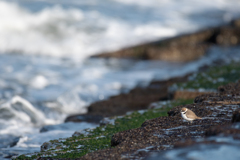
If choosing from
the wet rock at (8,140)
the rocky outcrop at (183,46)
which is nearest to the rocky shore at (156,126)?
the wet rock at (8,140)

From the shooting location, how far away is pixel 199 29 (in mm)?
30953

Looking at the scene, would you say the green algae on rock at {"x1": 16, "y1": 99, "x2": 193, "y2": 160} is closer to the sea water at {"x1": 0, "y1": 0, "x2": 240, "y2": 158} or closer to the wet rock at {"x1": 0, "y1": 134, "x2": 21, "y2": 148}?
the sea water at {"x1": 0, "y1": 0, "x2": 240, "y2": 158}

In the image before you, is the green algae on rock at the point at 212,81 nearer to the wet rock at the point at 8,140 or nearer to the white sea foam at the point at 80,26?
the wet rock at the point at 8,140

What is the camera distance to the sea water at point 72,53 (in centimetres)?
1152

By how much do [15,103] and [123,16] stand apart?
22.4m

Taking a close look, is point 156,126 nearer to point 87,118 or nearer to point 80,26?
point 87,118

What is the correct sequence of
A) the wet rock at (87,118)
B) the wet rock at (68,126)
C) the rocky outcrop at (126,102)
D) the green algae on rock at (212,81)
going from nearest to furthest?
the wet rock at (68,126)
the wet rock at (87,118)
the rocky outcrop at (126,102)
the green algae on rock at (212,81)

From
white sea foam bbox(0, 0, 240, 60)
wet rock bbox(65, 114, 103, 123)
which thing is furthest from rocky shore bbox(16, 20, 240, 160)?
white sea foam bbox(0, 0, 240, 60)

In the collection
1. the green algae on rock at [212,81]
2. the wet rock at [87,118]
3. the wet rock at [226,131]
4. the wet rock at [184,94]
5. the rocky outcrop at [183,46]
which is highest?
the rocky outcrop at [183,46]

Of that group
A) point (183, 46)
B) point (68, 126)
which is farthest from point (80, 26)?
point (68, 126)

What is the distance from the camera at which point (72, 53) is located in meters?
26.0

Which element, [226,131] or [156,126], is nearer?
[226,131]

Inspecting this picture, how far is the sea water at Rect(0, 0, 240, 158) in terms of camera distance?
11523 millimetres

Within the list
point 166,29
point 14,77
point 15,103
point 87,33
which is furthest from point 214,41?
point 15,103
